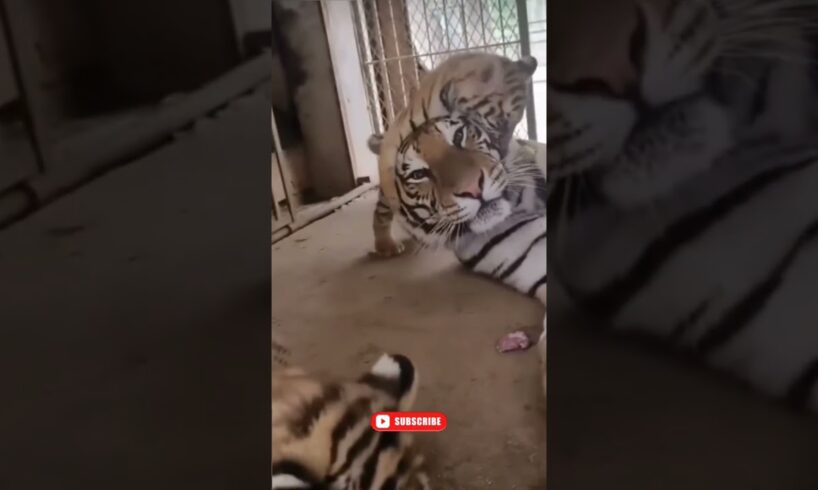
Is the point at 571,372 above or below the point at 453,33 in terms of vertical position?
below

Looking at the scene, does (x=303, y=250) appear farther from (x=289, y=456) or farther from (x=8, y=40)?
(x=8, y=40)

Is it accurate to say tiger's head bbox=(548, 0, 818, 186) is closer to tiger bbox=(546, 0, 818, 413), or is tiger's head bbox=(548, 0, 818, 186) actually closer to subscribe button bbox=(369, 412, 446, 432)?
tiger bbox=(546, 0, 818, 413)

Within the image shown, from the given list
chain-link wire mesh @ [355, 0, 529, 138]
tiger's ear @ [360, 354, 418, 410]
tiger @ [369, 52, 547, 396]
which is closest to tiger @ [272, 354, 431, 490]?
tiger's ear @ [360, 354, 418, 410]

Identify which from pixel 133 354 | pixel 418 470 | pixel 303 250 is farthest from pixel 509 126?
pixel 133 354

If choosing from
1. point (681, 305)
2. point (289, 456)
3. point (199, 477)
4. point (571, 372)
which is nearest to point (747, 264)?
point (681, 305)

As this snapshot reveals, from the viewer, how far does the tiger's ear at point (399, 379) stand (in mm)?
660

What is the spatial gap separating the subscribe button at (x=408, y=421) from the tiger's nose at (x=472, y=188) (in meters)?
0.21

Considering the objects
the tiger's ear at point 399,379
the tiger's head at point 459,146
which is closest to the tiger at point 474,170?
the tiger's head at point 459,146

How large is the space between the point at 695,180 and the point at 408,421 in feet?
1.13

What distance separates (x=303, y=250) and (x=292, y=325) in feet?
0.24

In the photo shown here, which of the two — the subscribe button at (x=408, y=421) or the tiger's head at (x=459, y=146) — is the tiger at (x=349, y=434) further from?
the tiger's head at (x=459, y=146)

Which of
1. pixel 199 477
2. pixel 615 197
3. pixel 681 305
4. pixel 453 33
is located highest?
pixel 453 33

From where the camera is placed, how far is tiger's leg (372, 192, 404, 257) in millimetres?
671

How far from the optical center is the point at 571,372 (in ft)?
Answer: 2.16
